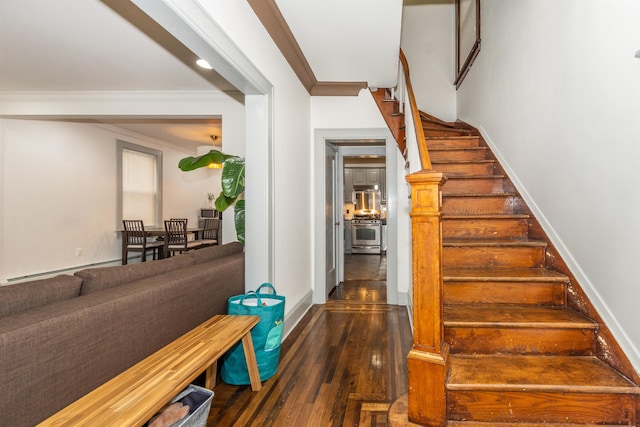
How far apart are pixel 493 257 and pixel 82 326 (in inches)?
99.4

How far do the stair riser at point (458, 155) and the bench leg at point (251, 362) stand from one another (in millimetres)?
2677

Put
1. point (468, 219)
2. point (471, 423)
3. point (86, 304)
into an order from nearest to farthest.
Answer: point (86, 304), point (471, 423), point (468, 219)

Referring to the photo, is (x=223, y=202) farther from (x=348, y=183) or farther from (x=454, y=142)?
(x=348, y=183)

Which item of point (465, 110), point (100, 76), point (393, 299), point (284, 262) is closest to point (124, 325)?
point (284, 262)

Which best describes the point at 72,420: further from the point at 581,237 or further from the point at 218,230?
the point at 218,230

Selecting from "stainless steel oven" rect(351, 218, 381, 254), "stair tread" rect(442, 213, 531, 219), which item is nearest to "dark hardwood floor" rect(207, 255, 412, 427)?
"stair tread" rect(442, 213, 531, 219)

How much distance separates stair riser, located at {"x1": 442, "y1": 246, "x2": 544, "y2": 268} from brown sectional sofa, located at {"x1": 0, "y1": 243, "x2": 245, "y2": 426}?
1.79 metres

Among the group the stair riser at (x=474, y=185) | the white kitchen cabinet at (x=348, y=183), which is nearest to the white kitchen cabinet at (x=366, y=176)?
the white kitchen cabinet at (x=348, y=183)

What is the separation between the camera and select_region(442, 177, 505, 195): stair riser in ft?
10.6

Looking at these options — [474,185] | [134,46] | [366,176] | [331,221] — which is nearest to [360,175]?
[366,176]

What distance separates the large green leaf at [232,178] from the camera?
304cm

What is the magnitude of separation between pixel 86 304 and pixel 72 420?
46cm

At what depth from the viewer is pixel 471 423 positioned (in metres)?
1.70

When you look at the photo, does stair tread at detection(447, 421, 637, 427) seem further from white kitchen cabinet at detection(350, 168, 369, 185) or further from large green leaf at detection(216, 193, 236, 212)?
white kitchen cabinet at detection(350, 168, 369, 185)
